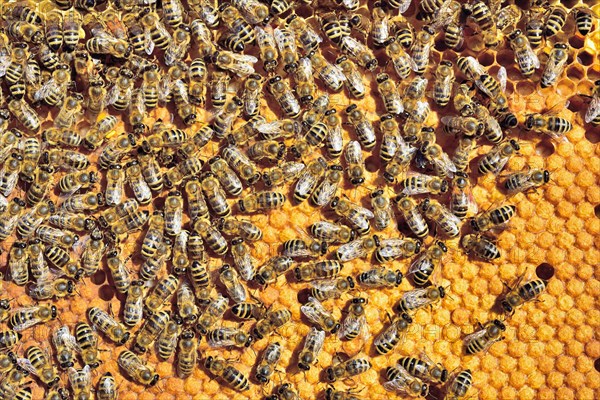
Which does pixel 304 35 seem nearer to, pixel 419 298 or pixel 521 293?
pixel 419 298

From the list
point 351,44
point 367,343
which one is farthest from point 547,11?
point 367,343

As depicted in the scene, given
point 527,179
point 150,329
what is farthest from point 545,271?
point 150,329

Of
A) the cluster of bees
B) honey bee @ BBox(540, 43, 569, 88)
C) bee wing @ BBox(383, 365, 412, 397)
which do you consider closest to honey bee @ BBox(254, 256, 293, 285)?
the cluster of bees

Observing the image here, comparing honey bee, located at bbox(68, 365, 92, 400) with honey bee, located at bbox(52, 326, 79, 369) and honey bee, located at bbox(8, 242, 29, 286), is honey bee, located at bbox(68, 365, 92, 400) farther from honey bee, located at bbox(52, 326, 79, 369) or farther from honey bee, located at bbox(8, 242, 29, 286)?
honey bee, located at bbox(8, 242, 29, 286)

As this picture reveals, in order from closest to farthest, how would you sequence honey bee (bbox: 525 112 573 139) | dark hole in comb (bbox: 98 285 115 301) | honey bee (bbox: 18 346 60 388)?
1. honey bee (bbox: 525 112 573 139)
2. honey bee (bbox: 18 346 60 388)
3. dark hole in comb (bbox: 98 285 115 301)

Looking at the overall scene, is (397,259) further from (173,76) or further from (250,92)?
(173,76)

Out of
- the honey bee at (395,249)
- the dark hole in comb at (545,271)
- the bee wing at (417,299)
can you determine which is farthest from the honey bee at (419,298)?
the dark hole in comb at (545,271)
